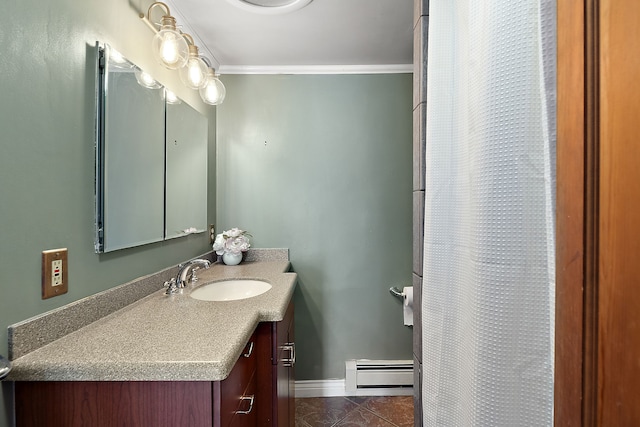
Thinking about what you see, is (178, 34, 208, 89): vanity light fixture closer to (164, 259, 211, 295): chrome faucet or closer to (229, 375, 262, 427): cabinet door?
(164, 259, 211, 295): chrome faucet

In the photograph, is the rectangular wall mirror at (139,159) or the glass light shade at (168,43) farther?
the glass light shade at (168,43)

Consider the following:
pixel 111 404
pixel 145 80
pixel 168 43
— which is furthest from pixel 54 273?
pixel 168 43

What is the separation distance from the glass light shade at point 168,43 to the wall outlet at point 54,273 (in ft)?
2.81

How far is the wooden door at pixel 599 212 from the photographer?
0.39m

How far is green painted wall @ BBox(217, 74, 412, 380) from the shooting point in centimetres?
214

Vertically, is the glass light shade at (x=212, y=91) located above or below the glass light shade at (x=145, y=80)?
above

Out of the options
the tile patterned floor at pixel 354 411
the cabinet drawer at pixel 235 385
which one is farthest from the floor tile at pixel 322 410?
the cabinet drawer at pixel 235 385

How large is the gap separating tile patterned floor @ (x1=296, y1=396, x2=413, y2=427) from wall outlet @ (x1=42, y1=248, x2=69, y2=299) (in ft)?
5.29

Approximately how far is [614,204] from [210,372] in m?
0.82

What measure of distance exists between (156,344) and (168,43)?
1.16 metres

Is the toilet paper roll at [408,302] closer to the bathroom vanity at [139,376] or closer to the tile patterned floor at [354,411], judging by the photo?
the tile patterned floor at [354,411]

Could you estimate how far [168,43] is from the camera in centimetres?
121

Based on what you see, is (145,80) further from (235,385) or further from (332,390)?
(332,390)

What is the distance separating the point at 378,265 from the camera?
2.16 metres
